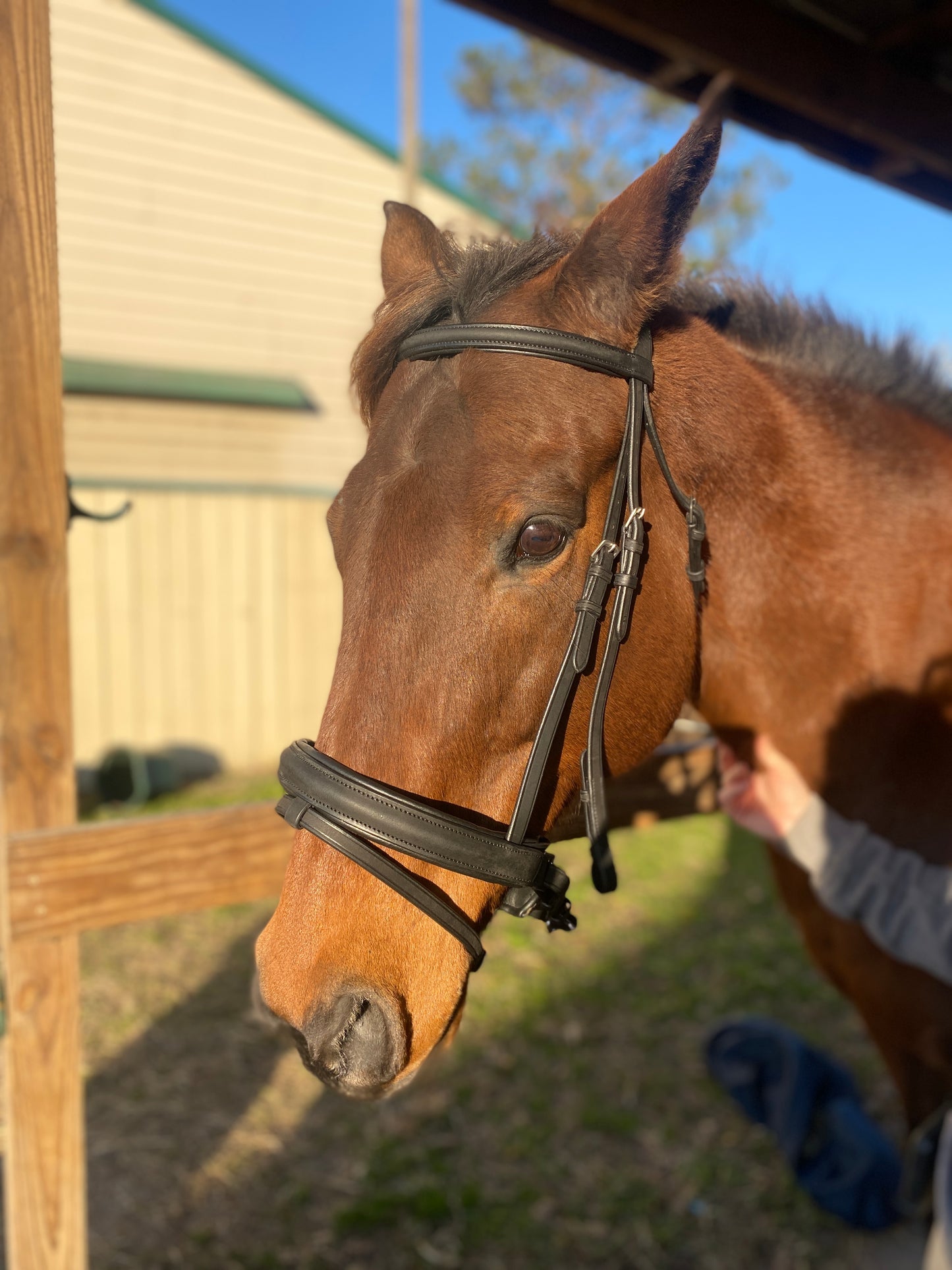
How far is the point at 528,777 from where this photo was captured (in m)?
1.38

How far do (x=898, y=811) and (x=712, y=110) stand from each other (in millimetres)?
1559

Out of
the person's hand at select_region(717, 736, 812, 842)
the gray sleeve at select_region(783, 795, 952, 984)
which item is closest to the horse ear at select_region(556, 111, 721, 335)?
the person's hand at select_region(717, 736, 812, 842)

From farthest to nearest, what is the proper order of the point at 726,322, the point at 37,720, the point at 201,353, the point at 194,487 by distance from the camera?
the point at 201,353 < the point at 194,487 < the point at 726,322 < the point at 37,720

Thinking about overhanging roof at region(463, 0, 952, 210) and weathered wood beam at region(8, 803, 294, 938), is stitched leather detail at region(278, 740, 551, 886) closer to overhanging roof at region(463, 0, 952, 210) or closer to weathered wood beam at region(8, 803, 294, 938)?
weathered wood beam at region(8, 803, 294, 938)

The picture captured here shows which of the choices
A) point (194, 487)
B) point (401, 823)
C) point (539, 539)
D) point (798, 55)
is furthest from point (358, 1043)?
point (194, 487)

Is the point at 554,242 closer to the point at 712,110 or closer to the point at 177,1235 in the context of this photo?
the point at 712,110

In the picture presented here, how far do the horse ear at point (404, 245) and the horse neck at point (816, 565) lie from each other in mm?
618

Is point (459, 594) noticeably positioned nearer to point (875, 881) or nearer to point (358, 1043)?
point (358, 1043)

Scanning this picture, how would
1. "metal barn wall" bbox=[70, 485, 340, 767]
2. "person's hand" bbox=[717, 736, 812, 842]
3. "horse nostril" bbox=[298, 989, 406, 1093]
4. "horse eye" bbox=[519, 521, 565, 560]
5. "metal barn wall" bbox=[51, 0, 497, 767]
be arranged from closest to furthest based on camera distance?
"horse nostril" bbox=[298, 989, 406, 1093]
"horse eye" bbox=[519, 521, 565, 560]
"person's hand" bbox=[717, 736, 812, 842]
"metal barn wall" bbox=[70, 485, 340, 767]
"metal barn wall" bbox=[51, 0, 497, 767]

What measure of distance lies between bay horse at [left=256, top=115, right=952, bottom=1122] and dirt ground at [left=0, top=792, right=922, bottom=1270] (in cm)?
144

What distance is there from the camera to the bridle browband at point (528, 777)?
1.26 meters

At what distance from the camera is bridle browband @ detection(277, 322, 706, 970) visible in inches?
49.8

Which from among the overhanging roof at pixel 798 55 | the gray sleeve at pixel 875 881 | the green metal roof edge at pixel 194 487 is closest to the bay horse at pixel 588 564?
the gray sleeve at pixel 875 881

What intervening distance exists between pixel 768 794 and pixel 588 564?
0.89 meters
